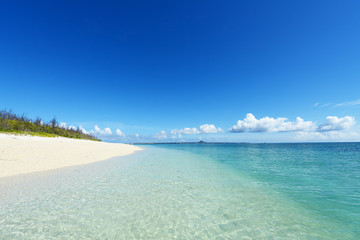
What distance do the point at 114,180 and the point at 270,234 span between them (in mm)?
10583

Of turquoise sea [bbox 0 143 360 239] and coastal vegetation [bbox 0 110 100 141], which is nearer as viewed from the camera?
turquoise sea [bbox 0 143 360 239]

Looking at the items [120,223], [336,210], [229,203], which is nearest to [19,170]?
[120,223]

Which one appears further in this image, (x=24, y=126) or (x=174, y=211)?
(x=24, y=126)

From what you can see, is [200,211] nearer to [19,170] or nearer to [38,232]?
[38,232]

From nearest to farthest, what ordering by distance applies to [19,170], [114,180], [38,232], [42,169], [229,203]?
[38,232] → [229,203] → [114,180] → [19,170] → [42,169]

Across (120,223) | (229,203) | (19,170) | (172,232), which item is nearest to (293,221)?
(229,203)

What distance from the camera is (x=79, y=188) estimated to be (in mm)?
9891

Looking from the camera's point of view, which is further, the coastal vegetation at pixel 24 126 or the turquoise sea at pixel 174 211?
the coastal vegetation at pixel 24 126

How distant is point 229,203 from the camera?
7.93 m

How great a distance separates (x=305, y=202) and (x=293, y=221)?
290 centimetres

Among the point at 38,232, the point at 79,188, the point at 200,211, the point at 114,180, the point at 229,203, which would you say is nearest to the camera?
the point at 38,232

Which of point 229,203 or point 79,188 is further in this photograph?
point 79,188

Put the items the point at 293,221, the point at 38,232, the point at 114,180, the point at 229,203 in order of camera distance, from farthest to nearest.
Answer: the point at 114,180 → the point at 229,203 → the point at 293,221 → the point at 38,232

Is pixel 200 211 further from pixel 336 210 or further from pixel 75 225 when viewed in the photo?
pixel 336 210
